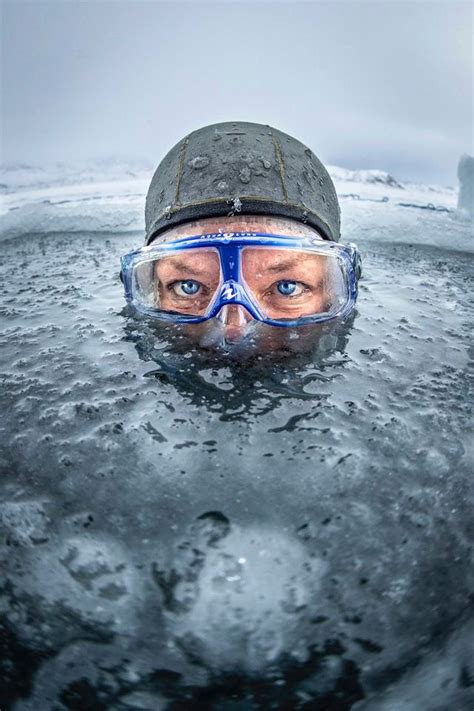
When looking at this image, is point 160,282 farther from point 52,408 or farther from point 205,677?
point 205,677

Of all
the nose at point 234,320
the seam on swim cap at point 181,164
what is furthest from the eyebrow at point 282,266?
the seam on swim cap at point 181,164

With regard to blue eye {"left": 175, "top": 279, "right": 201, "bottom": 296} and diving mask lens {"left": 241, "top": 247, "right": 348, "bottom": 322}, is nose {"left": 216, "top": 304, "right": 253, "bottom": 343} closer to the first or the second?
diving mask lens {"left": 241, "top": 247, "right": 348, "bottom": 322}

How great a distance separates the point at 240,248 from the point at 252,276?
180 mm

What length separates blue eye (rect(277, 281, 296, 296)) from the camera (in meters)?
2.63

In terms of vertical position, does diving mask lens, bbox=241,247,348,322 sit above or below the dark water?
above

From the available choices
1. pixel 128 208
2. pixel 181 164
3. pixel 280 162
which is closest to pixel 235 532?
pixel 280 162

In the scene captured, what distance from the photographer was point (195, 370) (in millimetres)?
2227

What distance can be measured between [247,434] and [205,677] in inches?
33.6

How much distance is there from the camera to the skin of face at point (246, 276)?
A: 8.20 feet

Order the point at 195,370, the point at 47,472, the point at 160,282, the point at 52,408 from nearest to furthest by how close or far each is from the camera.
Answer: the point at 47,472
the point at 52,408
the point at 195,370
the point at 160,282

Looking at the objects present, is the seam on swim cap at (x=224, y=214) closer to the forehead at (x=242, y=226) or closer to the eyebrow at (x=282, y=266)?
the forehead at (x=242, y=226)

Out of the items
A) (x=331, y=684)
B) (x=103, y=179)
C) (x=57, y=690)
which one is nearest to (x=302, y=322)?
(x=331, y=684)

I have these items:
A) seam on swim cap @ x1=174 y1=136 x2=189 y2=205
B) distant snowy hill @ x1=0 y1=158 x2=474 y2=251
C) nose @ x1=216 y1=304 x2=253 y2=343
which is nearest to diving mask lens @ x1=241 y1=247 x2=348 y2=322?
nose @ x1=216 y1=304 x2=253 y2=343

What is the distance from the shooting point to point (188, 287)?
275 centimetres
